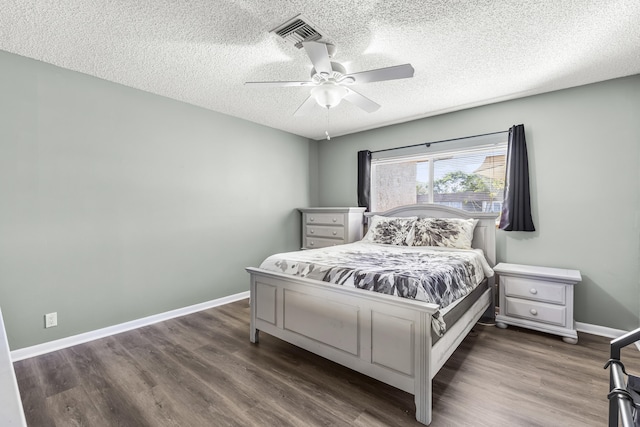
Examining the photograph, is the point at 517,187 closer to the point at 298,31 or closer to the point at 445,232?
the point at 445,232

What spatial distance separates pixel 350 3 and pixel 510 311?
308cm

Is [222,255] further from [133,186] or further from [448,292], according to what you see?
[448,292]

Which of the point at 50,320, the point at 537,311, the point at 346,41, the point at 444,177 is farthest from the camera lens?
the point at 444,177

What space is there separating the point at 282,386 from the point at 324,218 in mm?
2800

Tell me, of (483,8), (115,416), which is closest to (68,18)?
(115,416)

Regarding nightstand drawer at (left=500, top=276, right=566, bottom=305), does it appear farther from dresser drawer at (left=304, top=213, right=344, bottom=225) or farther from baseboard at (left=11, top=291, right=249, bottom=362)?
baseboard at (left=11, top=291, right=249, bottom=362)

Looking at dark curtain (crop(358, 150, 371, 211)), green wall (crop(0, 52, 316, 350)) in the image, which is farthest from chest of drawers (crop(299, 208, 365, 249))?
green wall (crop(0, 52, 316, 350))

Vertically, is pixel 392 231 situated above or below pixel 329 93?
below

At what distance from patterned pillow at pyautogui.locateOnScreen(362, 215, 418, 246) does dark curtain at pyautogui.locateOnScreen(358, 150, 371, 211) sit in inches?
26.7

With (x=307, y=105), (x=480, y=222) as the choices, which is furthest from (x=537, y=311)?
(x=307, y=105)

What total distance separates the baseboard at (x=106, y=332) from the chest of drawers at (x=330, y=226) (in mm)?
1565

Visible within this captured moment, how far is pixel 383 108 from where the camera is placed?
3.69 metres

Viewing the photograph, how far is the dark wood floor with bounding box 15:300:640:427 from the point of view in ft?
5.63

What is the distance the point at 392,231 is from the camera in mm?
3688
